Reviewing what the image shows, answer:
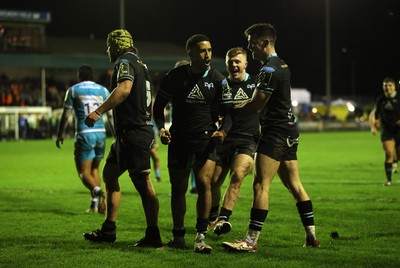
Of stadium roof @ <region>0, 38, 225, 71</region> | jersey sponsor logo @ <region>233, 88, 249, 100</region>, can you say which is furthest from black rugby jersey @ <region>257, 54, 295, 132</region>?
stadium roof @ <region>0, 38, 225, 71</region>

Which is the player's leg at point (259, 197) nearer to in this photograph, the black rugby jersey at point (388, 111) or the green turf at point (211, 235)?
the green turf at point (211, 235)

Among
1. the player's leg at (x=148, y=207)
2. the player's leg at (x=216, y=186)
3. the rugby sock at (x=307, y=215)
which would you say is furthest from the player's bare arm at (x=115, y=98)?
the player's leg at (x=216, y=186)

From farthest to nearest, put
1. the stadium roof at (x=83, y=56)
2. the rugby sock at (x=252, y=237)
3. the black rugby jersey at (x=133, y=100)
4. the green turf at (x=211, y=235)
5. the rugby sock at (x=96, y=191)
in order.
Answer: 1. the stadium roof at (x=83, y=56)
2. the rugby sock at (x=96, y=191)
3. the black rugby jersey at (x=133, y=100)
4. the rugby sock at (x=252, y=237)
5. the green turf at (x=211, y=235)

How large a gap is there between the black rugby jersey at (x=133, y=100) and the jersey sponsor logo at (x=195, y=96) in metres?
0.56

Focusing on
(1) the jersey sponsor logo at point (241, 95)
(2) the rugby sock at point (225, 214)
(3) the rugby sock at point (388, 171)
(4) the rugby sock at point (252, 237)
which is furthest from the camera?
(3) the rugby sock at point (388, 171)

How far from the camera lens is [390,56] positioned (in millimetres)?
67438

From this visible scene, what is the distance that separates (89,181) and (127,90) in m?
3.91

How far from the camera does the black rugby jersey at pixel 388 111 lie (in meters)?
16.2

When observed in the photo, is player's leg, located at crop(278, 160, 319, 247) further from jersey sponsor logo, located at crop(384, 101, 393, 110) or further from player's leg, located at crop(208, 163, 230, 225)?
jersey sponsor logo, located at crop(384, 101, 393, 110)

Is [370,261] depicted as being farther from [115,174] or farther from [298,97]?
[298,97]

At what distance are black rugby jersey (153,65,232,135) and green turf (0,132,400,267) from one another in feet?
4.33

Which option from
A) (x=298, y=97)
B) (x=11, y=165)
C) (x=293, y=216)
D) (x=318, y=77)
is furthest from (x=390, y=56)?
(x=293, y=216)

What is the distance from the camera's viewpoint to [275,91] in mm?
7812

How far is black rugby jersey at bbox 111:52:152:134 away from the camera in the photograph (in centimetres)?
816
